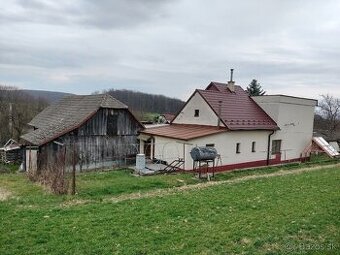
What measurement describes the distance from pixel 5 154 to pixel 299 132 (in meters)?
27.3

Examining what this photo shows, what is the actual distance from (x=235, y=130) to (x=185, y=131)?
3.45m

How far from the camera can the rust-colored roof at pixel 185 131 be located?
22.8 metres

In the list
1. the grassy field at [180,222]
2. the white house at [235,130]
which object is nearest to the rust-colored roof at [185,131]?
the white house at [235,130]

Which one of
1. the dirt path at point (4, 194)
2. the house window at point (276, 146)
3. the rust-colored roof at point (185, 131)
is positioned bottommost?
the dirt path at point (4, 194)

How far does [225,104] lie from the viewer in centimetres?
2688

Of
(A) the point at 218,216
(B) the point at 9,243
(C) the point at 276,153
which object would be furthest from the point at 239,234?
(C) the point at 276,153

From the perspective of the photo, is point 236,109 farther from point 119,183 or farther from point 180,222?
point 180,222

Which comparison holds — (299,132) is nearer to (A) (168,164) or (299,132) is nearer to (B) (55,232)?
(A) (168,164)

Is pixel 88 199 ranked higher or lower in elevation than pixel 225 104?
lower

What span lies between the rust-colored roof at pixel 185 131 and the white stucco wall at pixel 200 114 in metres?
0.44

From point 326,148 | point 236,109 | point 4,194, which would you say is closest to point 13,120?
point 236,109

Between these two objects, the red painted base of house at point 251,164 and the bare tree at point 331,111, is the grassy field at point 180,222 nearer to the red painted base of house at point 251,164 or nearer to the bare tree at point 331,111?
the red painted base of house at point 251,164

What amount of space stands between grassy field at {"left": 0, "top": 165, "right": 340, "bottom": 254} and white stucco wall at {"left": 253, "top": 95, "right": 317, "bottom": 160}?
13.4 meters

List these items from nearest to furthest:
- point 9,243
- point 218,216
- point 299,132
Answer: point 9,243, point 218,216, point 299,132
